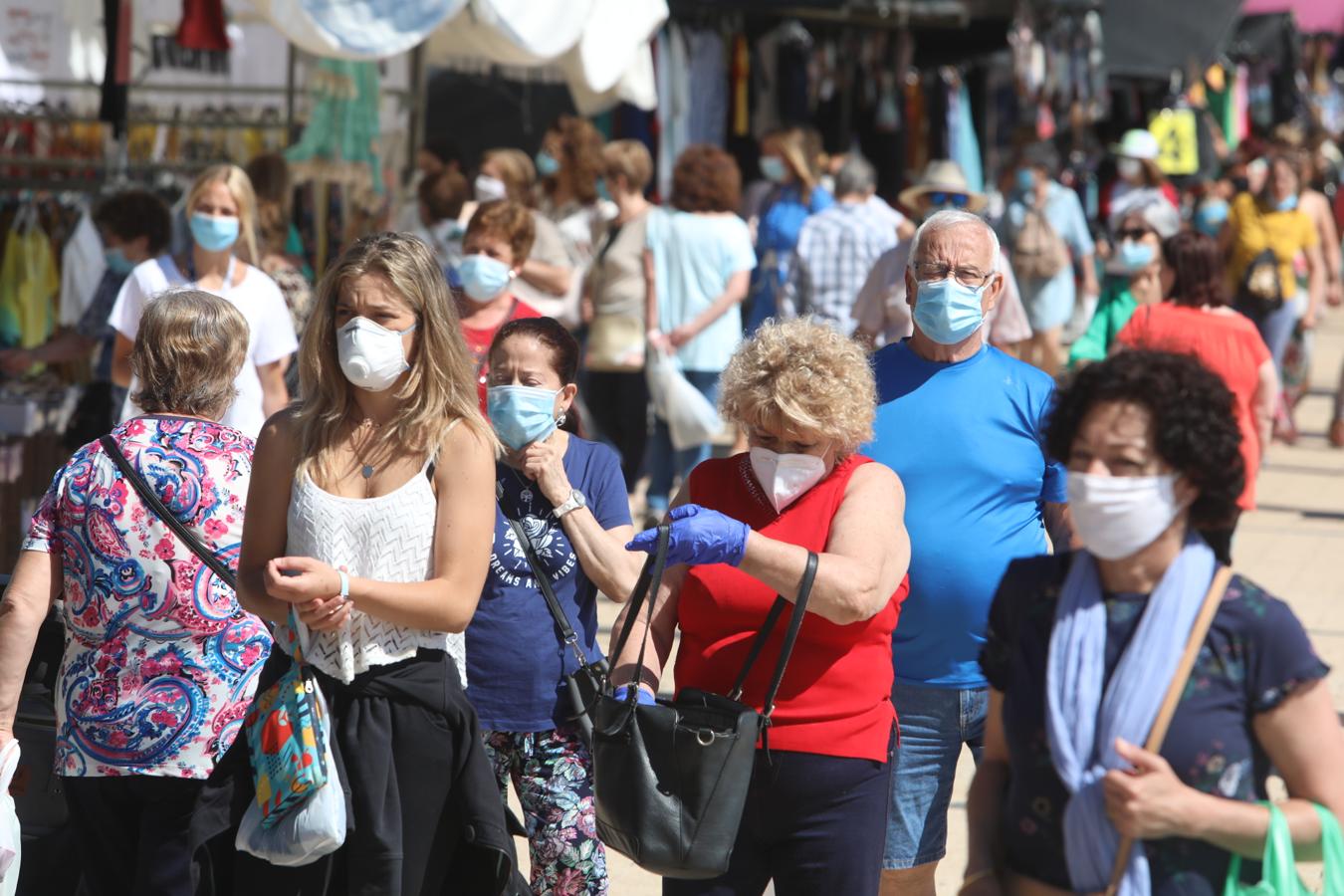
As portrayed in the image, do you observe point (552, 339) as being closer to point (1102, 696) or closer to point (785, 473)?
point (785, 473)

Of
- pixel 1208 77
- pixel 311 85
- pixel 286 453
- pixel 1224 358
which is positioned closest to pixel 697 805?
pixel 286 453

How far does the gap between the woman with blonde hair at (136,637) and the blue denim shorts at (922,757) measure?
1.45 m

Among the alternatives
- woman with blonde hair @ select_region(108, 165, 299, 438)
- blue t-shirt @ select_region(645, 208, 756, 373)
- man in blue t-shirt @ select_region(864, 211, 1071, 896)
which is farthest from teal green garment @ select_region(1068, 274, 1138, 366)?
man in blue t-shirt @ select_region(864, 211, 1071, 896)

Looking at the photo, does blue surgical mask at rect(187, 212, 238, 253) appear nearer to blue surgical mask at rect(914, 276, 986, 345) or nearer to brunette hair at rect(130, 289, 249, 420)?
brunette hair at rect(130, 289, 249, 420)

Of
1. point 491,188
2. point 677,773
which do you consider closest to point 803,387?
point 677,773

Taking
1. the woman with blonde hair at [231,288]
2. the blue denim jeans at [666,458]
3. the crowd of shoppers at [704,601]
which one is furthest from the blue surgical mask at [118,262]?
the crowd of shoppers at [704,601]

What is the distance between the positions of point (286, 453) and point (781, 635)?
3.23ft

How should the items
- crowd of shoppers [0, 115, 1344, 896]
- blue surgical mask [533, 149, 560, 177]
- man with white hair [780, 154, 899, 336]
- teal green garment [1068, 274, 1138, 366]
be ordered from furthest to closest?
1. blue surgical mask [533, 149, 560, 177]
2. man with white hair [780, 154, 899, 336]
3. teal green garment [1068, 274, 1138, 366]
4. crowd of shoppers [0, 115, 1344, 896]

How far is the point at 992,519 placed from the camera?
13.1 ft

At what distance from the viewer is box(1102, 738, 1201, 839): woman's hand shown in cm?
254

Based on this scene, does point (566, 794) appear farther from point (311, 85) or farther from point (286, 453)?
point (311, 85)

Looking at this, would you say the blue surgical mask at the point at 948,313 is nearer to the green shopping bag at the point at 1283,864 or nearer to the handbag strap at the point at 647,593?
the handbag strap at the point at 647,593

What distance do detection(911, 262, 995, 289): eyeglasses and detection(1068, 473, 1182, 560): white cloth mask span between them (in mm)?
1575

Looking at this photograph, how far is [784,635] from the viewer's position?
3346 millimetres
